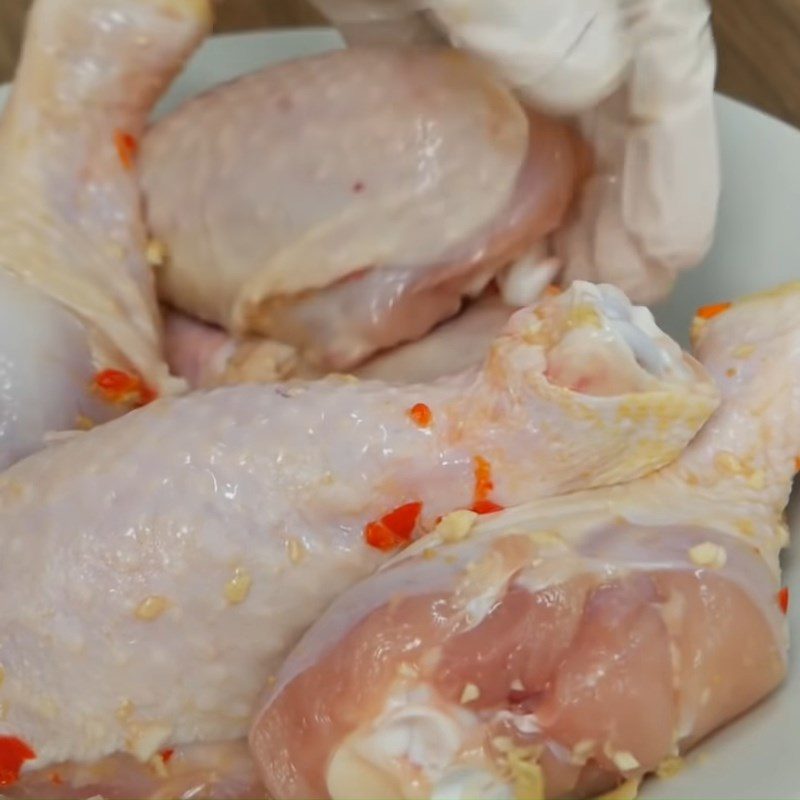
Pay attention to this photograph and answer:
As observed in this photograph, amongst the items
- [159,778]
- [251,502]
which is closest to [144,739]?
[159,778]

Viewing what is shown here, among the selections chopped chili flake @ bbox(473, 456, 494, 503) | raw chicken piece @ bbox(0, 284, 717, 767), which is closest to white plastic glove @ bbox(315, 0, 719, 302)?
raw chicken piece @ bbox(0, 284, 717, 767)

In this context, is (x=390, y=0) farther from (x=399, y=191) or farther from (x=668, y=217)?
(x=668, y=217)

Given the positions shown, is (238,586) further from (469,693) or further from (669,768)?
(669,768)

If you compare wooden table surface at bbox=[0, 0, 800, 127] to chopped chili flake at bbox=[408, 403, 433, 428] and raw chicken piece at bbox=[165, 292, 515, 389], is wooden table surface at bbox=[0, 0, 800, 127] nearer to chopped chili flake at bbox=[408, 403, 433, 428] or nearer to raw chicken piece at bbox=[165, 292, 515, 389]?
raw chicken piece at bbox=[165, 292, 515, 389]

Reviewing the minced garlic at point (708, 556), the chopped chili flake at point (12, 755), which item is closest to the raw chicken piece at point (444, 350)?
the minced garlic at point (708, 556)

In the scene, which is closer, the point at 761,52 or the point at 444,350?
the point at 444,350

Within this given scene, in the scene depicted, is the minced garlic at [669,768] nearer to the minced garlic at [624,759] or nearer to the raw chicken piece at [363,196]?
the minced garlic at [624,759]
